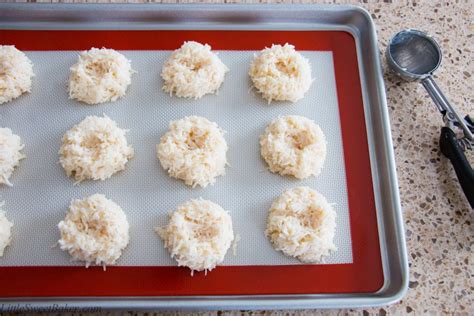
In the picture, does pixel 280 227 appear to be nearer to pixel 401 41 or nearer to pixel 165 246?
pixel 165 246

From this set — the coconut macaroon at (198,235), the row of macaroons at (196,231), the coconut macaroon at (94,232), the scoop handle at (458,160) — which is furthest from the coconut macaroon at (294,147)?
the coconut macaroon at (94,232)

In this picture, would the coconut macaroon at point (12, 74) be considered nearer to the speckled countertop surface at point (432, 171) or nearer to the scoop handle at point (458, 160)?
the speckled countertop surface at point (432, 171)

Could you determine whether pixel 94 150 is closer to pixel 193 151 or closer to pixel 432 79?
pixel 193 151

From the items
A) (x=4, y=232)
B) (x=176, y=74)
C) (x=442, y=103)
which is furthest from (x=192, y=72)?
(x=442, y=103)

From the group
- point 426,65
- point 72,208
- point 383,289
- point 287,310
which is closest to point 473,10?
point 426,65

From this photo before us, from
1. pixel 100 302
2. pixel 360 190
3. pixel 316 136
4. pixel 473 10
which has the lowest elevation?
pixel 100 302

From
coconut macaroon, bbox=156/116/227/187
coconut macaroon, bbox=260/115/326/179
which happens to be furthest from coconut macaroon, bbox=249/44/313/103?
coconut macaroon, bbox=156/116/227/187

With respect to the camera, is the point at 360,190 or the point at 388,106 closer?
the point at 360,190
